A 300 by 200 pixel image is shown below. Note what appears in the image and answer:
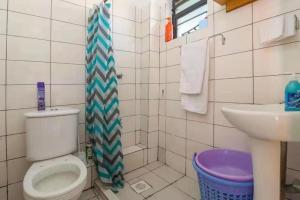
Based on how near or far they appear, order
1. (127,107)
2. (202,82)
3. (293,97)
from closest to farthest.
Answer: (293,97) → (202,82) → (127,107)

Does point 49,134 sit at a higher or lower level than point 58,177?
higher

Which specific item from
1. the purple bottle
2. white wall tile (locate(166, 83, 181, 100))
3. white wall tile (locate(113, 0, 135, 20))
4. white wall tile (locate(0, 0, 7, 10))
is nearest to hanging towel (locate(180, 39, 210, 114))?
white wall tile (locate(166, 83, 181, 100))

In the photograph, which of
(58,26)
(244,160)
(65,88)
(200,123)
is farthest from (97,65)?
(244,160)

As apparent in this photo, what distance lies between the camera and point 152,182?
1.49 m

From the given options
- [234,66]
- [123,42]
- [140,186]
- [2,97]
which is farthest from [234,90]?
[2,97]

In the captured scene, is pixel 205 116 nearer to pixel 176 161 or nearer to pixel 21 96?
pixel 176 161

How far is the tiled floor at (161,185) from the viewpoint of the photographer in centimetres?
130

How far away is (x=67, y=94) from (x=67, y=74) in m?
0.18

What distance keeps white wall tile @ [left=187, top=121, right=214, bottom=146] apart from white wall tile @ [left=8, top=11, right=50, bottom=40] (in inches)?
58.7

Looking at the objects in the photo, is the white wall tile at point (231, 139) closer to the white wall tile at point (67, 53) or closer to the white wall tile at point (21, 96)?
the white wall tile at point (67, 53)

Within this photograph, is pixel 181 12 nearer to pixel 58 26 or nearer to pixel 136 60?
pixel 136 60

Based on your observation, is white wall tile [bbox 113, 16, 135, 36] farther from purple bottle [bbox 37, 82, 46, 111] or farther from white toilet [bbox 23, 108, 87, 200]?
white toilet [bbox 23, 108, 87, 200]

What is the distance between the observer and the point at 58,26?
4.63ft

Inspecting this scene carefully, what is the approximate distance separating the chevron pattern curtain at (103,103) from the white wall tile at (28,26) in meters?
0.36
